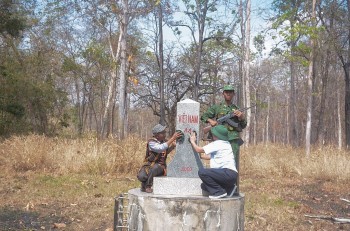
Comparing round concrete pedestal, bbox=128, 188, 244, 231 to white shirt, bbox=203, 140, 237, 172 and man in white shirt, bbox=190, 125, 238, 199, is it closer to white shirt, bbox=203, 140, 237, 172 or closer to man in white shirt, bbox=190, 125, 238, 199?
man in white shirt, bbox=190, 125, 238, 199

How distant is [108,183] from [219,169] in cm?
688

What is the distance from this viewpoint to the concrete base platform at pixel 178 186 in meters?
6.23

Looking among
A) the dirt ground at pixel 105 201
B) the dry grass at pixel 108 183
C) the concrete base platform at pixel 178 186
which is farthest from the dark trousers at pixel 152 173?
the dry grass at pixel 108 183

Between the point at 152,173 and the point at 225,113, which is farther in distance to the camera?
the point at 225,113

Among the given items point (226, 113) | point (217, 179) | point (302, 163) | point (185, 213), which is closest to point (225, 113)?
point (226, 113)

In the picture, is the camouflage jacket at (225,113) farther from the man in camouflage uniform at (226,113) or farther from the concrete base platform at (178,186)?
the concrete base platform at (178,186)

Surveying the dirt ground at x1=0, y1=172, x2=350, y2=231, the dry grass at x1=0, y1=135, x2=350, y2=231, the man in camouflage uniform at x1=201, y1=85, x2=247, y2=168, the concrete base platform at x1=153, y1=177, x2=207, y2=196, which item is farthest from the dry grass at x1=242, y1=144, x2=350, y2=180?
the concrete base platform at x1=153, y1=177, x2=207, y2=196

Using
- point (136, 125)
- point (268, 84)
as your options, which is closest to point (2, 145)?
point (268, 84)

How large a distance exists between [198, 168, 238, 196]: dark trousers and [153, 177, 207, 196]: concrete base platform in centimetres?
39

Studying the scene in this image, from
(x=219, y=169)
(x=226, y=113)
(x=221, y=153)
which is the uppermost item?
(x=226, y=113)

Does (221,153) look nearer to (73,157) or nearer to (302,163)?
(73,157)

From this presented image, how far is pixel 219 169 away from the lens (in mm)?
5836

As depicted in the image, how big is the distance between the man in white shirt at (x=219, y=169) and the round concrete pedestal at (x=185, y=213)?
0.49 ft

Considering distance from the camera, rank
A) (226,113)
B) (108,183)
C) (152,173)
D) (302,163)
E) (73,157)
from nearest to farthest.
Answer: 1. (152,173)
2. (226,113)
3. (108,183)
4. (73,157)
5. (302,163)
